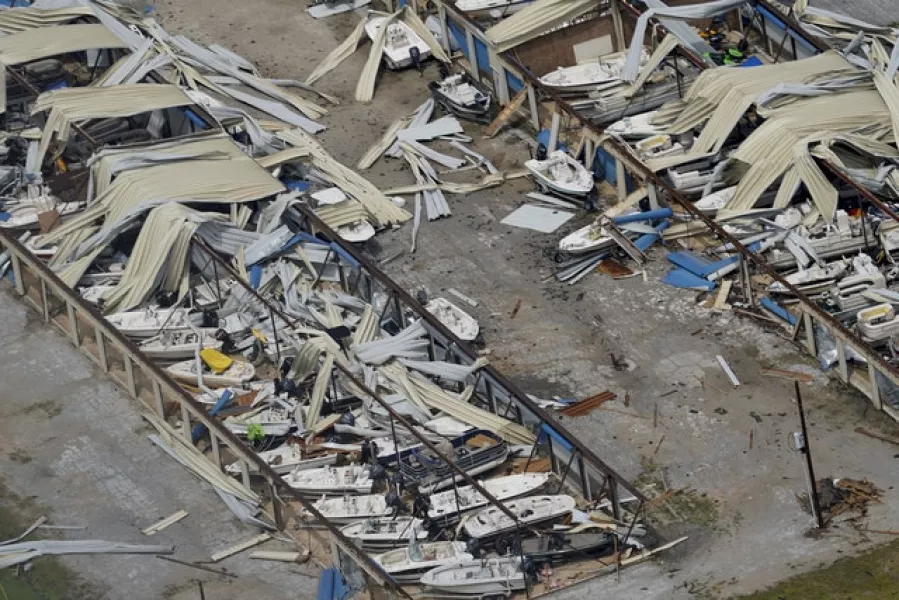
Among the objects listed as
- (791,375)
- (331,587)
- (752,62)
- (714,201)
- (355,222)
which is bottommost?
(791,375)

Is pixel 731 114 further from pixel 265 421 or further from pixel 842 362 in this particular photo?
pixel 265 421

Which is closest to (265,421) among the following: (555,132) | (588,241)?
(588,241)

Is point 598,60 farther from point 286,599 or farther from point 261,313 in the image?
point 286,599

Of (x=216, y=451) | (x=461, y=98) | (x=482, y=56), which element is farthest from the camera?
(x=482, y=56)

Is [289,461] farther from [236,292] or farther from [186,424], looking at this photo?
[236,292]

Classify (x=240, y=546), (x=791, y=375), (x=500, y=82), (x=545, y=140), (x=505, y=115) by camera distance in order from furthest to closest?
1. (x=500, y=82)
2. (x=505, y=115)
3. (x=545, y=140)
4. (x=791, y=375)
5. (x=240, y=546)

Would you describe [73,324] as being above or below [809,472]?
above

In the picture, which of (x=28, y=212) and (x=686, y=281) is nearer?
(x=686, y=281)
